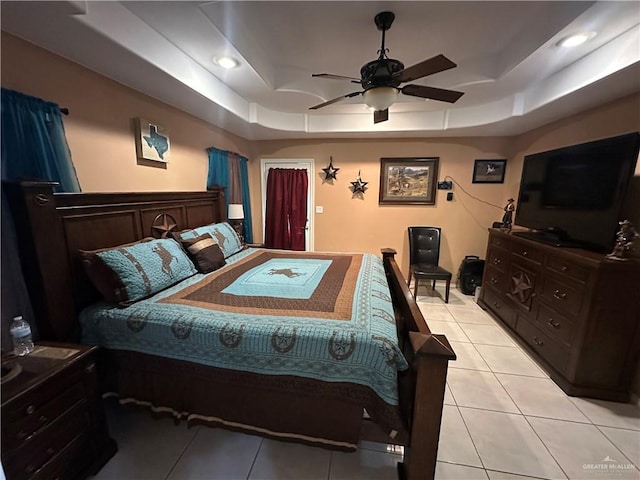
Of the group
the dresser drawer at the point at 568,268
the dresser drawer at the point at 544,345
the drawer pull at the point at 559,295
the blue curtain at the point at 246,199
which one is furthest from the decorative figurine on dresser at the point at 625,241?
the blue curtain at the point at 246,199

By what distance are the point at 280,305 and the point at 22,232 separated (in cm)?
138

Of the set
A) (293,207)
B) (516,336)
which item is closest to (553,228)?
(516,336)

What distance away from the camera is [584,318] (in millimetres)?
1882

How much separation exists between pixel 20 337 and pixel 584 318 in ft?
11.2

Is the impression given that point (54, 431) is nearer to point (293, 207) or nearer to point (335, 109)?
point (293, 207)

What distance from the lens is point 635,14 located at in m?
1.63

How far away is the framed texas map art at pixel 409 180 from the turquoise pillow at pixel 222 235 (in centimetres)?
241

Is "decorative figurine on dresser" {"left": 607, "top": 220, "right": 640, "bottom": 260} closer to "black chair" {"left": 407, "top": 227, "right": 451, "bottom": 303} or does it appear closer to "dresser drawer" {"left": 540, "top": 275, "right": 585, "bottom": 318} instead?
"dresser drawer" {"left": 540, "top": 275, "right": 585, "bottom": 318}

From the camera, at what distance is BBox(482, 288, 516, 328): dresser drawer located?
9.08 ft

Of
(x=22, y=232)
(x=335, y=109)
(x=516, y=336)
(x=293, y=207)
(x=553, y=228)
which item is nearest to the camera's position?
(x=22, y=232)

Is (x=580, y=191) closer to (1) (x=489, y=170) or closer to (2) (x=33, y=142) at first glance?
(1) (x=489, y=170)

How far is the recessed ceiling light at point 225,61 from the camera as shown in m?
2.18

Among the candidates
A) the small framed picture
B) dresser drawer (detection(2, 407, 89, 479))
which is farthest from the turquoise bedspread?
the small framed picture

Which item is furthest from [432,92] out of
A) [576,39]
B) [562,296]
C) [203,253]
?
[203,253]
